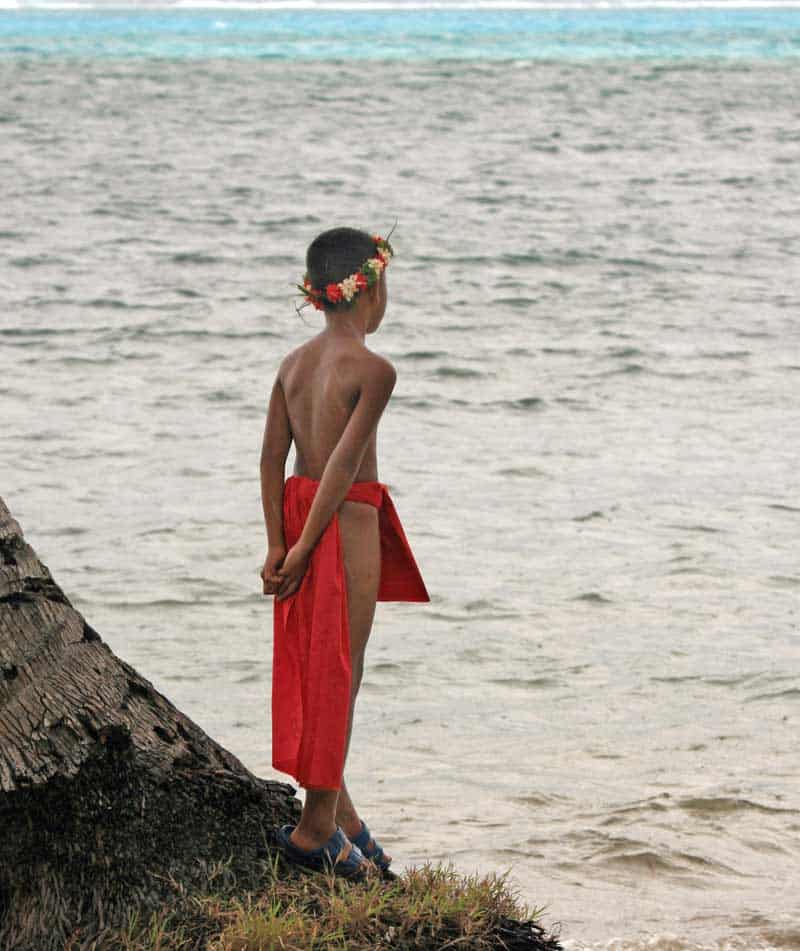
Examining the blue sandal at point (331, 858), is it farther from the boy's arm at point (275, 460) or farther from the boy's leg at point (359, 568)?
the boy's arm at point (275, 460)

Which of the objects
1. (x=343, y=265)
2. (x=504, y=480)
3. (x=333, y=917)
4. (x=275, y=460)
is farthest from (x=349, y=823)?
(x=504, y=480)

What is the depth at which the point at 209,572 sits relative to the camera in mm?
8430

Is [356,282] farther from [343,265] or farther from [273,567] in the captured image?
[273,567]

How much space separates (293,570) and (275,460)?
318 mm

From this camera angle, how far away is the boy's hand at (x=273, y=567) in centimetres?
409

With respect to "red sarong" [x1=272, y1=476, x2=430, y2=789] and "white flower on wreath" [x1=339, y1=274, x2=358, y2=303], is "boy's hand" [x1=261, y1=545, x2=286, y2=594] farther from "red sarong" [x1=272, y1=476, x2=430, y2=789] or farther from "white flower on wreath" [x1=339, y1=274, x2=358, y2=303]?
"white flower on wreath" [x1=339, y1=274, x2=358, y2=303]

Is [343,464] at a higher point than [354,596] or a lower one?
higher

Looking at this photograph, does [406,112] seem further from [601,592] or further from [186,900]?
[186,900]

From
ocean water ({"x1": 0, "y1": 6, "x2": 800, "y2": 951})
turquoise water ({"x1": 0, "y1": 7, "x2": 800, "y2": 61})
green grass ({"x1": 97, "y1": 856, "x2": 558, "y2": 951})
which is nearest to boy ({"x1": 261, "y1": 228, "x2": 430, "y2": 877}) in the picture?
green grass ({"x1": 97, "y1": 856, "x2": 558, "y2": 951})

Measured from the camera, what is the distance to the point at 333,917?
154 inches

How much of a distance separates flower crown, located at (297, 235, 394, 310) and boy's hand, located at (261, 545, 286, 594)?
0.62m

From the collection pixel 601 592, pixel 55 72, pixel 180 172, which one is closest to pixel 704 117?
pixel 180 172

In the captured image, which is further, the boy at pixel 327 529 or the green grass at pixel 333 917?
the boy at pixel 327 529

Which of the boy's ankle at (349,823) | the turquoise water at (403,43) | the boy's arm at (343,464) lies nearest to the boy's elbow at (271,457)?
the boy's arm at (343,464)
